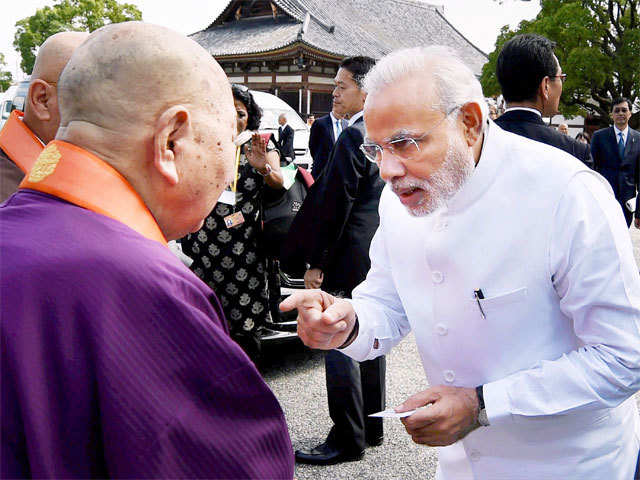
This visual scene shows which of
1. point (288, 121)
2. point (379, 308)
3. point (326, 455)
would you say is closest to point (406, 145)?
point (379, 308)

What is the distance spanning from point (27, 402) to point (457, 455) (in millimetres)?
1230

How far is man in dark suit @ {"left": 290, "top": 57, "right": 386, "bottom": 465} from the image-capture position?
3.11 metres

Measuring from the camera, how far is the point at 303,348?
4.71 metres

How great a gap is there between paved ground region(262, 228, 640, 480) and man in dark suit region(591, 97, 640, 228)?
13.2ft

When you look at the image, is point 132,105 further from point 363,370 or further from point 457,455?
point 363,370

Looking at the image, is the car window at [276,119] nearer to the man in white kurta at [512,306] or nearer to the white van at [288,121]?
the white van at [288,121]

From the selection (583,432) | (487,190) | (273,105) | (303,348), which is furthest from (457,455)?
(273,105)

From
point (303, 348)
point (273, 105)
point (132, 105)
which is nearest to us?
point (132, 105)

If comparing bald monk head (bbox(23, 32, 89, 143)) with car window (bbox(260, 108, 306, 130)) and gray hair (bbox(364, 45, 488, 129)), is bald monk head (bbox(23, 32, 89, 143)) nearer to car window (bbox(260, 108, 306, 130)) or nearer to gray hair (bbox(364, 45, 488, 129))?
gray hair (bbox(364, 45, 488, 129))

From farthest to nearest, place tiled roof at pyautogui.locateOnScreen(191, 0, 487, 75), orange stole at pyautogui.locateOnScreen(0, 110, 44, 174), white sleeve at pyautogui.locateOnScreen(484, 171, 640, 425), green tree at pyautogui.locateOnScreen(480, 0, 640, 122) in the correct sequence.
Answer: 1. tiled roof at pyautogui.locateOnScreen(191, 0, 487, 75)
2. green tree at pyautogui.locateOnScreen(480, 0, 640, 122)
3. orange stole at pyautogui.locateOnScreen(0, 110, 44, 174)
4. white sleeve at pyautogui.locateOnScreen(484, 171, 640, 425)

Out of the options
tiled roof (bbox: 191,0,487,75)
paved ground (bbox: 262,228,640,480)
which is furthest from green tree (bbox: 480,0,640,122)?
paved ground (bbox: 262,228,640,480)

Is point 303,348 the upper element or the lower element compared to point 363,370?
lower

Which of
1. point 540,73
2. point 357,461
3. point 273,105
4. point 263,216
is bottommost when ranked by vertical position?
point 273,105

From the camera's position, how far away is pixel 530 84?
3109 millimetres
